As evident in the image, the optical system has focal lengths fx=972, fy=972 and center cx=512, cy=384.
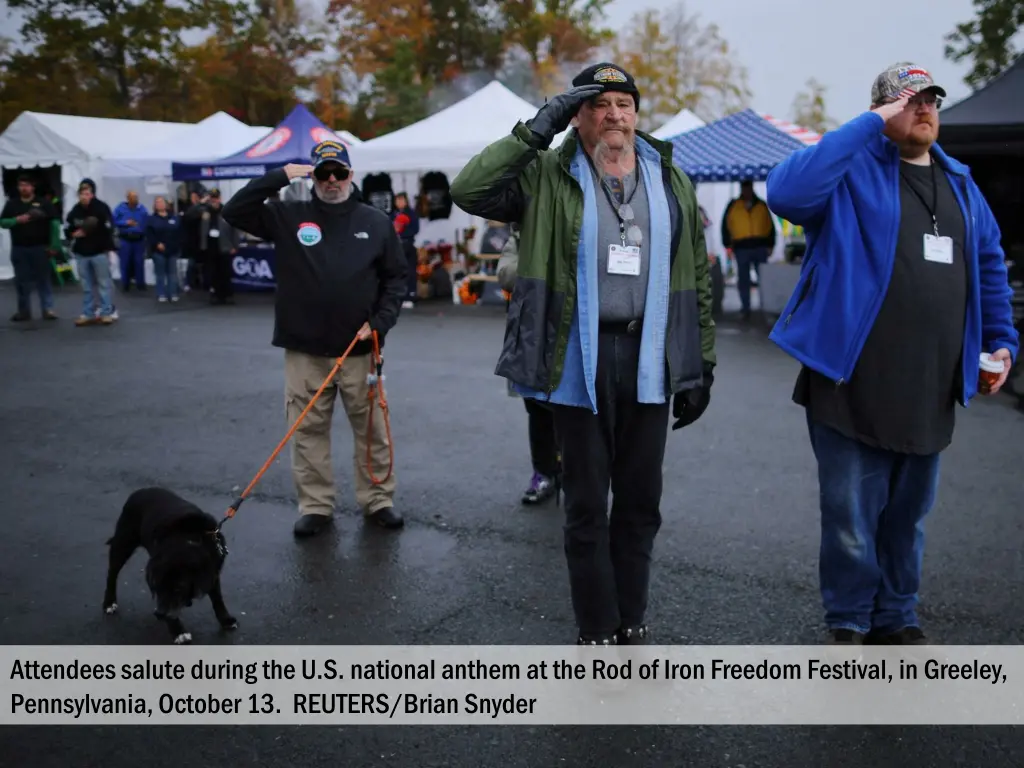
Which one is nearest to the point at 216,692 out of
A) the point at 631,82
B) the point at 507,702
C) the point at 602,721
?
the point at 507,702

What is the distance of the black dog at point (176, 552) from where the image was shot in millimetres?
3588

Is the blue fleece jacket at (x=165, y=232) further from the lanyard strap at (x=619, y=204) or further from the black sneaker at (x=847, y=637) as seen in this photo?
the black sneaker at (x=847, y=637)

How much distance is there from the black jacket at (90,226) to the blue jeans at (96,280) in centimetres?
12

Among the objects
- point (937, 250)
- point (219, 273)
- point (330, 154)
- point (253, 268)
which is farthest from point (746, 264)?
point (937, 250)

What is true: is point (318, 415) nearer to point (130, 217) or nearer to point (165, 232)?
point (165, 232)

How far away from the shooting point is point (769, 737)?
120 inches

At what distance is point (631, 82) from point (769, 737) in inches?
84.6

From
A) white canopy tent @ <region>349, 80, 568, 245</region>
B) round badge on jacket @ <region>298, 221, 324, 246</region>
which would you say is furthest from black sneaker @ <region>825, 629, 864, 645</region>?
white canopy tent @ <region>349, 80, 568, 245</region>

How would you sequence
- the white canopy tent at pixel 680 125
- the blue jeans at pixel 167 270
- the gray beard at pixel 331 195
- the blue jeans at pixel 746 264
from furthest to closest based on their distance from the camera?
the white canopy tent at pixel 680 125, the blue jeans at pixel 167 270, the blue jeans at pixel 746 264, the gray beard at pixel 331 195

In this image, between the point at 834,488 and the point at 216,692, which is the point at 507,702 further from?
the point at 834,488

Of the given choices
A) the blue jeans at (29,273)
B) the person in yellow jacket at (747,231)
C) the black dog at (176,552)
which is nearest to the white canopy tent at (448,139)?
the person in yellow jacket at (747,231)

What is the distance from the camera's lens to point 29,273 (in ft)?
46.3

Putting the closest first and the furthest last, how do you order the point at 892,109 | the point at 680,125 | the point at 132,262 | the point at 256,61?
the point at 892,109 → the point at 132,262 → the point at 680,125 → the point at 256,61

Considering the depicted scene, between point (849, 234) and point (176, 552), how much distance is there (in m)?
2.63
